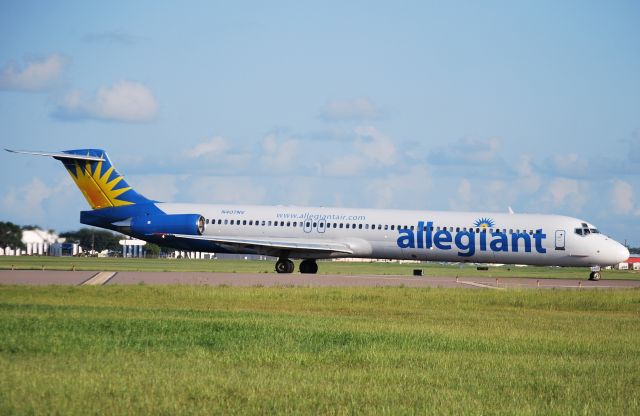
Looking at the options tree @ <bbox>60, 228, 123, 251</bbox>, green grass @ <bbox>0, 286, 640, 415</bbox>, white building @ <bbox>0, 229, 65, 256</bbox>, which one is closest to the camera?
green grass @ <bbox>0, 286, 640, 415</bbox>

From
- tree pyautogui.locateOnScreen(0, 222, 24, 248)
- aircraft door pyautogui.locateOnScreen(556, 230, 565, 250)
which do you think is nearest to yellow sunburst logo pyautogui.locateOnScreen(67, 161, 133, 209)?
aircraft door pyautogui.locateOnScreen(556, 230, 565, 250)

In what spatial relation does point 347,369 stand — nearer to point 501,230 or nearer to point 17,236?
point 501,230

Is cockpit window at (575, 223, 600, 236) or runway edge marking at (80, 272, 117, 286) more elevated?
cockpit window at (575, 223, 600, 236)

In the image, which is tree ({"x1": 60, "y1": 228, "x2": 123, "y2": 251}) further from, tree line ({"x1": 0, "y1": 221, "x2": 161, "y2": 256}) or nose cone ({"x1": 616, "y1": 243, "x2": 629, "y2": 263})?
nose cone ({"x1": 616, "y1": 243, "x2": 629, "y2": 263})

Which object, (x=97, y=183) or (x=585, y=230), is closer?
(x=585, y=230)

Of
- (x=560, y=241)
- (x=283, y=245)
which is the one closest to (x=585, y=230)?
(x=560, y=241)

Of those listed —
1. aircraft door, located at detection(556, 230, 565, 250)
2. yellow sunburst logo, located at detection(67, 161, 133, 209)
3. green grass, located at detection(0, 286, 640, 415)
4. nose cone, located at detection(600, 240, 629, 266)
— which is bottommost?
green grass, located at detection(0, 286, 640, 415)

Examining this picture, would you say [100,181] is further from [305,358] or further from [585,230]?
[305,358]

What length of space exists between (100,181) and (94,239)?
68.5 metres

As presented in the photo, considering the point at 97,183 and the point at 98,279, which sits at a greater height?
the point at 97,183

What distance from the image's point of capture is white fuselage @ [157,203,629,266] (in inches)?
1994

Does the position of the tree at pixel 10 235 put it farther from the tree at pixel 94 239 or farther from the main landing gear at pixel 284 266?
the main landing gear at pixel 284 266

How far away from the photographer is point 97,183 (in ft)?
180

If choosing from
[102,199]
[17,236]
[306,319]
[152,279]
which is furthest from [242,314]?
[17,236]
